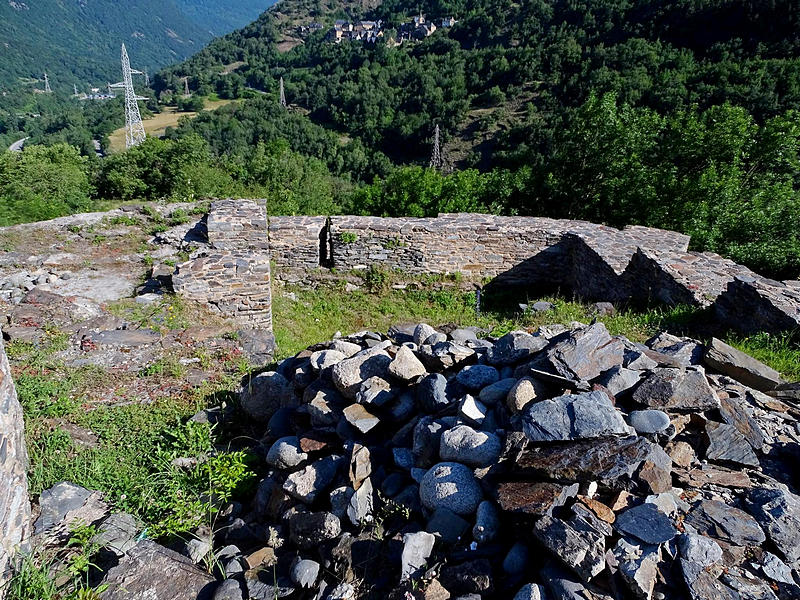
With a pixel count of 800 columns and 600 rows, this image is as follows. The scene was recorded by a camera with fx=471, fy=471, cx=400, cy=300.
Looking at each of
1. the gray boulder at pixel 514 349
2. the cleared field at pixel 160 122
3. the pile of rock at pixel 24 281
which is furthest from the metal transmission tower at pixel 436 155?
the cleared field at pixel 160 122

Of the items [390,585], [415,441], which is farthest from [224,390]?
[390,585]

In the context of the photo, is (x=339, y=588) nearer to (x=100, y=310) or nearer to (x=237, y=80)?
(x=100, y=310)

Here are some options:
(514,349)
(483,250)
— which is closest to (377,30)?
(483,250)

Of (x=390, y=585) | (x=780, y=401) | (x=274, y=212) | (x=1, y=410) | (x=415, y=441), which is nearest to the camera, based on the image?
(x=390, y=585)

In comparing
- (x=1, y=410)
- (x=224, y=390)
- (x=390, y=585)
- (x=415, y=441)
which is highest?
(x=1, y=410)

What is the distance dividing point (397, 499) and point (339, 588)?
1.98ft

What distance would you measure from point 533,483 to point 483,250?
7555mm

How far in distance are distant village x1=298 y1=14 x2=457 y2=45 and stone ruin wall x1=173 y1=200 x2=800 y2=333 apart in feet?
249

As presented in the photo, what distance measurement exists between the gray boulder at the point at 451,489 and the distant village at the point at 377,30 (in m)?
83.1

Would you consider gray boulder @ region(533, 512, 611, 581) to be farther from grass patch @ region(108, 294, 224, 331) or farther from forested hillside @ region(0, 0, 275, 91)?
forested hillside @ region(0, 0, 275, 91)

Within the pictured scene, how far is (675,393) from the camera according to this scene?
3088mm

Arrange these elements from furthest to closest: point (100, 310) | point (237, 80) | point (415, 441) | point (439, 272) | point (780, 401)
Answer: point (237, 80), point (439, 272), point (100, 310), point (780, 401), point (415, 441)

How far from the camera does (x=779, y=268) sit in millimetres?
8555

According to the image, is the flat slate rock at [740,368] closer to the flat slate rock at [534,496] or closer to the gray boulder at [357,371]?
the flat slate rock at [534,496]
